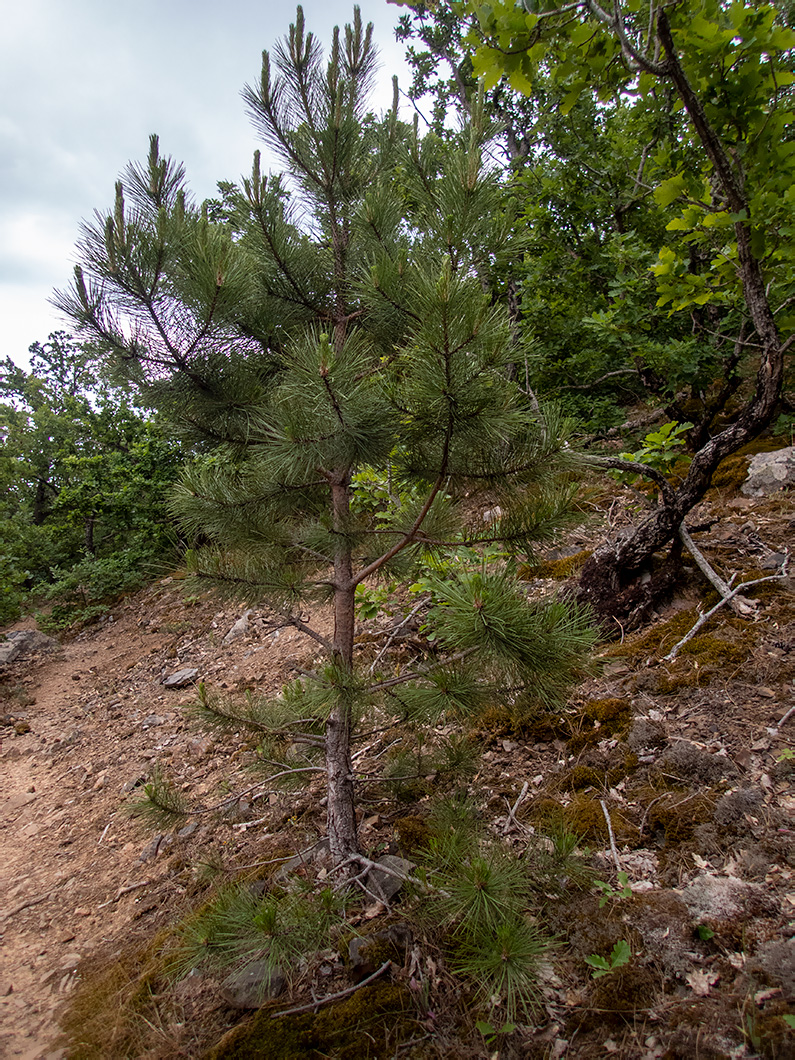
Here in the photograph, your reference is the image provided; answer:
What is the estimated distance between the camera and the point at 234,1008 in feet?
6.25

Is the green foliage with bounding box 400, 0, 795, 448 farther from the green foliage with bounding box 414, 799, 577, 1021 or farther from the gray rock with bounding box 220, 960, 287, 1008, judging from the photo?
the gray rock with bounding box 220, 960, 287, 1008

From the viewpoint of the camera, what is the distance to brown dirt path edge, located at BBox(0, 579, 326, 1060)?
101 inches

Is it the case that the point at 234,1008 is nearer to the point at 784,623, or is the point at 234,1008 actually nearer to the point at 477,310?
the point at 477,310

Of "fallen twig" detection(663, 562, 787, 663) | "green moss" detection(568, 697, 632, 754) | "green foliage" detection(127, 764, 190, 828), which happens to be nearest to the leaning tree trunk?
"fallen twig" detection(663, 562, 787, 663)

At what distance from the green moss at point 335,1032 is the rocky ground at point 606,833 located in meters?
0.10

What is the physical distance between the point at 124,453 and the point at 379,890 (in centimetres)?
Result: 1064

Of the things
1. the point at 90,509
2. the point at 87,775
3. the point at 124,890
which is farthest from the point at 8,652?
the point at 124,890

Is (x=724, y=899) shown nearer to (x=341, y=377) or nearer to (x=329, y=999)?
(x=329, y=999)

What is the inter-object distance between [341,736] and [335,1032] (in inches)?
39.2

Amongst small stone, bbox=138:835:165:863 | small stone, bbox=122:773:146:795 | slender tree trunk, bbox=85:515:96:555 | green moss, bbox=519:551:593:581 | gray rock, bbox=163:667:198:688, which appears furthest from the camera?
slender tree trunk, bbox=85:515:96:555

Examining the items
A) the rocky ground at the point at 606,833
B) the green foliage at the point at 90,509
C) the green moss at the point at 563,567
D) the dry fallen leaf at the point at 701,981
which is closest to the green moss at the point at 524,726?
the rocky ground at the point at 606,833

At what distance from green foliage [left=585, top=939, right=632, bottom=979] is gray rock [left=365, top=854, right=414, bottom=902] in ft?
2.50

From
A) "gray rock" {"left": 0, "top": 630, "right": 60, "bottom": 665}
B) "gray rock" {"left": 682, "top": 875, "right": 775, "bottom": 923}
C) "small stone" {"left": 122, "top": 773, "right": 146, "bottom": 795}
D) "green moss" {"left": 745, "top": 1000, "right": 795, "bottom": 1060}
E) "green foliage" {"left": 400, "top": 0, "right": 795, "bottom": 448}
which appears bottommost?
"small stone" {"left": 122, "top": 773, "right": 146, "bottom": 795}

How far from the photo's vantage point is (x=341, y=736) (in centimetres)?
237
